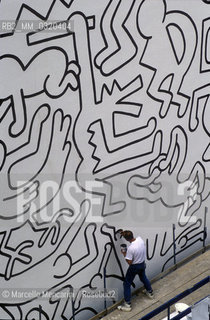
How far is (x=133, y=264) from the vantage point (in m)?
9.03

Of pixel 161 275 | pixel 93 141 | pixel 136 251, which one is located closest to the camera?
pixel 93 141

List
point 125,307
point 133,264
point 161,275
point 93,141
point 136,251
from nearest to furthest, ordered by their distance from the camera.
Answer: point 93,141 < point 136,251 < point 133,264 < point 125,307 < point 161,275

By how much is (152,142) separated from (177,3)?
1.93 m

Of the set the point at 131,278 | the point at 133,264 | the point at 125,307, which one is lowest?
the point at 125,307

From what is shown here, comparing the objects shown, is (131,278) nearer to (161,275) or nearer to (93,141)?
(161,275)

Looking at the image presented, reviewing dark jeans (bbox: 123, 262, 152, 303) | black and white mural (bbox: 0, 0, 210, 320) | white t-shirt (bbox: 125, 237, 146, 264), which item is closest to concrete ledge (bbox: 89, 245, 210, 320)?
black and white mural (bbox: 0, 0, 210, 320)

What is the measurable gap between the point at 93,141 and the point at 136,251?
5.55ft

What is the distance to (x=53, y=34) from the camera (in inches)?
293

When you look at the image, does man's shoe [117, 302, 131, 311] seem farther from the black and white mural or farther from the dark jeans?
the black and white mural

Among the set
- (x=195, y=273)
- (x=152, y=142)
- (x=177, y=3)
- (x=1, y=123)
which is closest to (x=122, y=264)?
(x=195, y=273)

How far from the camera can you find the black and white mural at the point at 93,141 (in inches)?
295

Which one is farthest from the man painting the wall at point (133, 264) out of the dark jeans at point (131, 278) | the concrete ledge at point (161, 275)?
the concrete ledge at point (161, 275)

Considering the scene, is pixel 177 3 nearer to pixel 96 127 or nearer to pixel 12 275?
pixel 96 127

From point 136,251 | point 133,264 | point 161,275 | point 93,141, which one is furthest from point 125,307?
point 93,141
